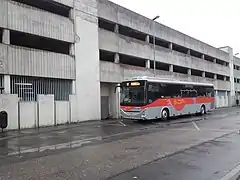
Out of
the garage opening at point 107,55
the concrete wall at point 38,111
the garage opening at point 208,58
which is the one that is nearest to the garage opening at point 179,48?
the garage opening at point 208,58

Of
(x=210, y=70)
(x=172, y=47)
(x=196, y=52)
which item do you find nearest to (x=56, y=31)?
(x=172, y=47)

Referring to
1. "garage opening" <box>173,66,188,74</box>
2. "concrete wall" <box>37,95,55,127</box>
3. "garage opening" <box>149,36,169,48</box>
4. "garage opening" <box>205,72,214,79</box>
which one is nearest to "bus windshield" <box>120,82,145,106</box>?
"concrete wall" <box>37,95,55,127</box>

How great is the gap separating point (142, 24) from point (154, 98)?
14.4 metres

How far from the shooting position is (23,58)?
19.4m

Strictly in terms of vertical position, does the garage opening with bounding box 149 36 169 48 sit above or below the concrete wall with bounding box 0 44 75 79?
above

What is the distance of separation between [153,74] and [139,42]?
4.31 metres

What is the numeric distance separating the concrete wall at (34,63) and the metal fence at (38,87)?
1.67 feet

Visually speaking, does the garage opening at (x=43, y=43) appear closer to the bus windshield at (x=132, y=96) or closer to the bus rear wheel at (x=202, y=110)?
the bus windshield at (x=132, y=96)

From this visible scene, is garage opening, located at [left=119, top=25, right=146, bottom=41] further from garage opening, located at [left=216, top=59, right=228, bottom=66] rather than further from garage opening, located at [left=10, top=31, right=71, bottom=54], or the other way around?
garage opening, located at [left=216, top=59, right=228, bottom=66]

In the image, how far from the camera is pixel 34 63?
20047 millimetres

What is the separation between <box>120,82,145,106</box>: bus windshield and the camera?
68.0ft

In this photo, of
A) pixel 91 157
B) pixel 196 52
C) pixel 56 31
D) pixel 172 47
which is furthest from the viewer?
pixel 196 52

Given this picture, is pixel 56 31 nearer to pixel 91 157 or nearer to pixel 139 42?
pixel 139 42

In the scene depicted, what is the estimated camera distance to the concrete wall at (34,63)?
722 inches
